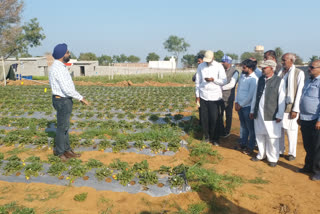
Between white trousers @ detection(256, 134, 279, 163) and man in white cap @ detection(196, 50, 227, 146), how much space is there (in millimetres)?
1063

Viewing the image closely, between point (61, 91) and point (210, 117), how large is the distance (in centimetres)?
307

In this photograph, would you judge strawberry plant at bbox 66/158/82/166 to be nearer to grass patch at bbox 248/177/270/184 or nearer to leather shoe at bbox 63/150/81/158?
leather shoe at bbox 63/150/81/158

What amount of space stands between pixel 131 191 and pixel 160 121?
3863mm

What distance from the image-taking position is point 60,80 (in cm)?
401

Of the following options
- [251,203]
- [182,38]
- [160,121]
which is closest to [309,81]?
[251,203]

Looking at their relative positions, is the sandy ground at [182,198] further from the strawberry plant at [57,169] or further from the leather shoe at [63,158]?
the leather shoe at [63,158]

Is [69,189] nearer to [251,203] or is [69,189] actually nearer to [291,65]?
[251,203]

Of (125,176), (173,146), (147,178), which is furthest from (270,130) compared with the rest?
(125,176)

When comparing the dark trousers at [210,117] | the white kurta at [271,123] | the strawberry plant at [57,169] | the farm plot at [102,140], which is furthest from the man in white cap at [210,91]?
the strawberry plant at [57,169]

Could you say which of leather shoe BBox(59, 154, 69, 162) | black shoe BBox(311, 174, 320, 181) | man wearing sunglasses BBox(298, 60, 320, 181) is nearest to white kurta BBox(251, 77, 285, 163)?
man wearing sunglasses BBox(298, 60, 320, 181)

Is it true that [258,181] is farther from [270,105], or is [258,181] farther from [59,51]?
[59,51]

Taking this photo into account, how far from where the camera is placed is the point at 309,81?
404 centimetres

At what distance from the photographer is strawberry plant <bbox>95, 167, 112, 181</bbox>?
11.7 feet

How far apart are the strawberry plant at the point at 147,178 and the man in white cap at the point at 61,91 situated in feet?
5.05
